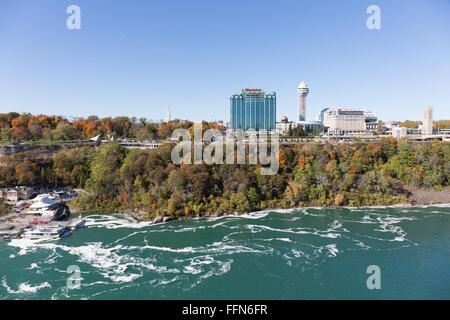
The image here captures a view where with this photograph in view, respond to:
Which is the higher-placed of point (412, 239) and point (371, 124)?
point (371, 124)

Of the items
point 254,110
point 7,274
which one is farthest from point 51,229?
point 254,110

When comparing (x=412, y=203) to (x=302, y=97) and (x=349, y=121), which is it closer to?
(x=349, y=121)

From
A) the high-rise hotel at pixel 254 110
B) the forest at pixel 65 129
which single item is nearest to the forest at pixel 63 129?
the forest at pixel 65 129

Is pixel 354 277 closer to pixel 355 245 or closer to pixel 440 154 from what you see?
pixel 355 245

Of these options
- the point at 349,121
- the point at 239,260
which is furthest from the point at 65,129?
the point at 349,121

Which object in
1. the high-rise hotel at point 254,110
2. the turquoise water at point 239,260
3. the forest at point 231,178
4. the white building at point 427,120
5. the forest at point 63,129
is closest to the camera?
the turquoise water at point 239,260

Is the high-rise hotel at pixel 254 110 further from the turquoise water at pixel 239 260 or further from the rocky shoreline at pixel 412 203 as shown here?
the turquoise water at pixel 239 260
